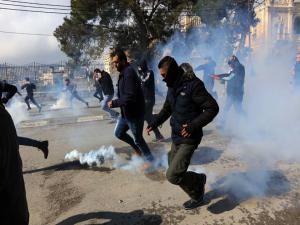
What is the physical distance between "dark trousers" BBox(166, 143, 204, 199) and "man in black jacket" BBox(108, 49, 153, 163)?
4.34 ft

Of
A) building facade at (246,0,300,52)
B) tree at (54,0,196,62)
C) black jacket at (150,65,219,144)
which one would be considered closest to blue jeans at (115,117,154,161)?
black jacket at (150,65,219,144)

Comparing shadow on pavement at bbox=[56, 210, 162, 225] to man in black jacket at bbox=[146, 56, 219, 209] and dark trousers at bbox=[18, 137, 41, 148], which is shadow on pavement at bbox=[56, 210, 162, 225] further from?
dark trousers at bbox=[18, 137, 41, 148]

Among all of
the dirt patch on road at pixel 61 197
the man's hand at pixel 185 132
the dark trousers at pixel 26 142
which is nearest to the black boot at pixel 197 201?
the man's hand at pixel 185 132

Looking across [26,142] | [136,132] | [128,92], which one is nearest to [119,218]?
[136,132]

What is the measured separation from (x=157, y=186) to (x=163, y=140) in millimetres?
2726

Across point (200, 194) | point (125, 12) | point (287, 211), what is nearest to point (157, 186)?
point (200, 194)

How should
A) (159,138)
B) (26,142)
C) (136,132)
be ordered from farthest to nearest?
1. (159,138)
2. (26,142)
3. (136,132)

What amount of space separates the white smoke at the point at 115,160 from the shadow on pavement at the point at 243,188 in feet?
3.55

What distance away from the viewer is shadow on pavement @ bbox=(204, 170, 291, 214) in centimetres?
412

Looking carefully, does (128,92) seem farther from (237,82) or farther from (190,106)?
(237,82)

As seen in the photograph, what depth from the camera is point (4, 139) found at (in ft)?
6.25

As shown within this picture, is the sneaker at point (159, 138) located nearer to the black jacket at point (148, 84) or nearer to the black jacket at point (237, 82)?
the black jacket at point (148, 84)

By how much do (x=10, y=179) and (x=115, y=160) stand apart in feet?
13.0

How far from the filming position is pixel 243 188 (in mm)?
4484
